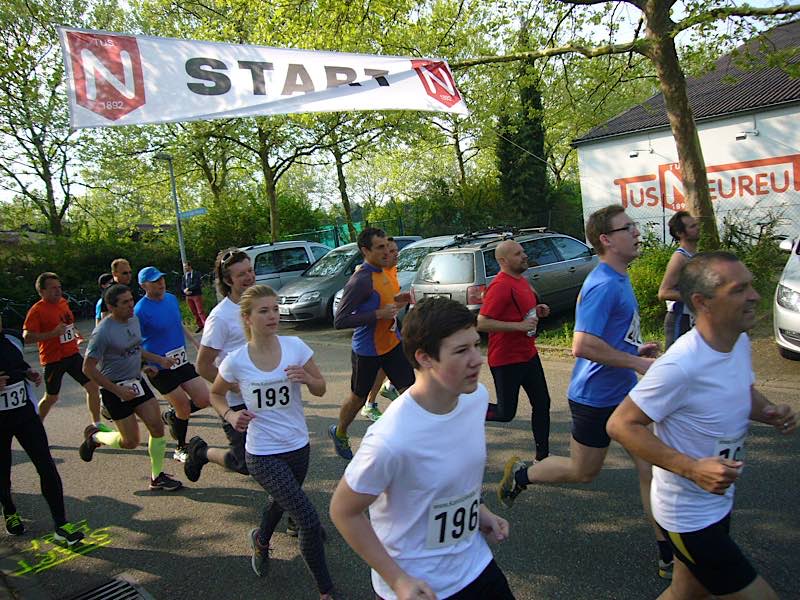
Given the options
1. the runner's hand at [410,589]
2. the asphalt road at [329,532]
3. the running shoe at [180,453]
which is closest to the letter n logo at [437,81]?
the asphalt road at [329,532]

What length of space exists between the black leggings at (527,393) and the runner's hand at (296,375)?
1856 millimetres

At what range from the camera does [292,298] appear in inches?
544

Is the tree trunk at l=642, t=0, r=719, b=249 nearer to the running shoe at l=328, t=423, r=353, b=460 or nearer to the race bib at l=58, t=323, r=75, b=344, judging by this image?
the running shoe at l=328, t=423, r=353, b=460

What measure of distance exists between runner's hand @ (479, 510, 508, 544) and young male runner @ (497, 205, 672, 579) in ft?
4.48

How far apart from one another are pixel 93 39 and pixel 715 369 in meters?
4.26

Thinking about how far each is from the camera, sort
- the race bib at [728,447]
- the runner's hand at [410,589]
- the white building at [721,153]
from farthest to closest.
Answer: the white building at [721,153]
the race bib at [728,447]
the runner's hand at [410,589]

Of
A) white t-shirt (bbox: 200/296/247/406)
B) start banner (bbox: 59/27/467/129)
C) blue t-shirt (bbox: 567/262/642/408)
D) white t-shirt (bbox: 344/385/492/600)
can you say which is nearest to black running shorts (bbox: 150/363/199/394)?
white t-shirt (bbox: 200/296/247/406)

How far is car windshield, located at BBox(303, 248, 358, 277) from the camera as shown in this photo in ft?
47.5

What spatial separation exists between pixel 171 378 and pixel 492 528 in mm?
4267

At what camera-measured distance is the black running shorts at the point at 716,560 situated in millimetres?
2146

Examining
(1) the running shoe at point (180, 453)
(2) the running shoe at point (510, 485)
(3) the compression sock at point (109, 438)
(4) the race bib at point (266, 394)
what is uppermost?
(4) the race bib at point (266, 394)

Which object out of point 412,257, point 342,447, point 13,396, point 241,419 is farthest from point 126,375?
point 412,257

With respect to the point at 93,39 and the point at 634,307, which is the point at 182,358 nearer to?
the point at 93,39

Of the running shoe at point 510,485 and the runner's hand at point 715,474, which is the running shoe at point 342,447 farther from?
the runner's hand at point 715,474
